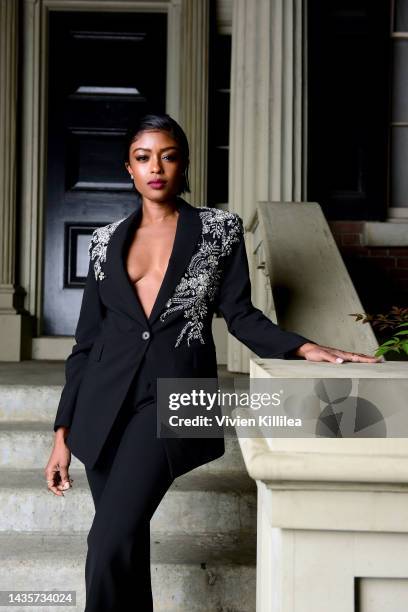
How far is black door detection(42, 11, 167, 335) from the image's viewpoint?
18.4 feet

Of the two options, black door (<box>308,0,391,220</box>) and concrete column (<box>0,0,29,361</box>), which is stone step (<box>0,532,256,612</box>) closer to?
concrete column (<box>0,0,29,361</box>)

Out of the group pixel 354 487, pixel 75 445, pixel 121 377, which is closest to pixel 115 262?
pixel 121 377

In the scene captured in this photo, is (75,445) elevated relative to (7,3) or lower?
lower

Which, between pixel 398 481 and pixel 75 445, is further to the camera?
pixel 75 445

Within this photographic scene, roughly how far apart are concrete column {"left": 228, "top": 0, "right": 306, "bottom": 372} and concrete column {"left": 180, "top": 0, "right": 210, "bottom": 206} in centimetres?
105

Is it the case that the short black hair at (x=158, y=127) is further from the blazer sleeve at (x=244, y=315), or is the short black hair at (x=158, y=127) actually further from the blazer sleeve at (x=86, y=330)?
the blazer sleeve at (x=86, y=330)

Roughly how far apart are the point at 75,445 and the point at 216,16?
4.44 metres

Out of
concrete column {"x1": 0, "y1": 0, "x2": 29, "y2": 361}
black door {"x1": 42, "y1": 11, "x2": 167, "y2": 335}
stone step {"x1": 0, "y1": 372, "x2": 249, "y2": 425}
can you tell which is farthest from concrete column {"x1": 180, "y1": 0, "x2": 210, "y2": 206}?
stone step {"x1": 0, "y1": 372, "x2": 249, "y2": 425}

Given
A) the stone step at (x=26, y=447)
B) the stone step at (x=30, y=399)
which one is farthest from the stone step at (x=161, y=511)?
the stone step at (x=30, y=399)

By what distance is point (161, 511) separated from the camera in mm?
2930

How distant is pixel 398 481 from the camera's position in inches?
38.3

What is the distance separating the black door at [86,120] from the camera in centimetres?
559

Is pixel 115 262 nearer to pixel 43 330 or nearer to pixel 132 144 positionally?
pixel 132 144

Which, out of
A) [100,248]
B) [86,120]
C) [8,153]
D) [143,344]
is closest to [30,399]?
[100,248]
